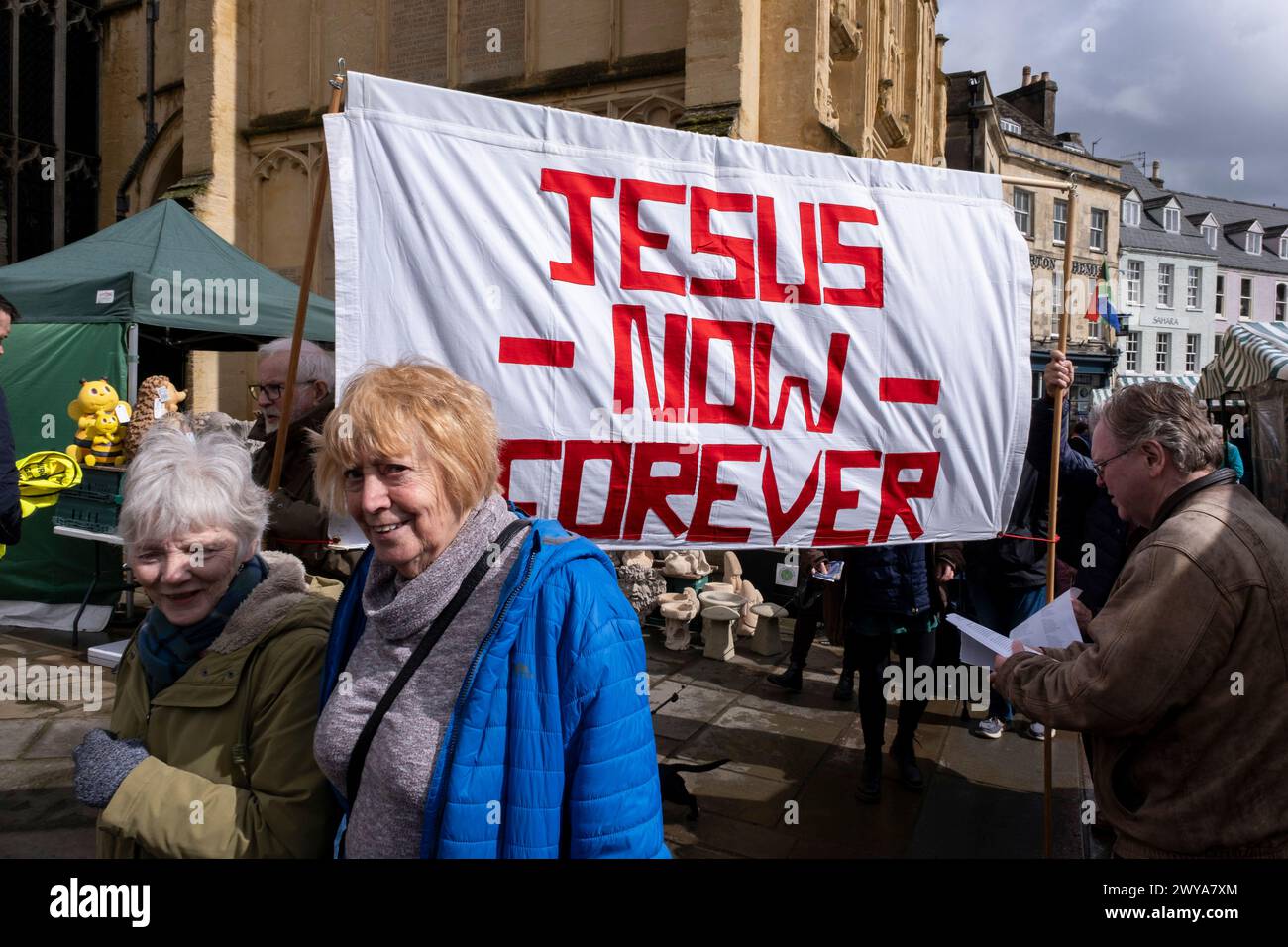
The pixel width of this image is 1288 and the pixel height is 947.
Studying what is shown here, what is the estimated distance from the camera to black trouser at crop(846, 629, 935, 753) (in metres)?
4.21

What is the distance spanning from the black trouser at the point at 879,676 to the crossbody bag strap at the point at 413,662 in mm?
3176

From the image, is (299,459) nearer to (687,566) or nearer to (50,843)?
(50,843)

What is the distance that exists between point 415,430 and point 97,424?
649 cm

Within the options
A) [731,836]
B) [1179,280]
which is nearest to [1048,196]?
[1179,280]

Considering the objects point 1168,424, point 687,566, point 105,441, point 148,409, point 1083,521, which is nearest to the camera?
point 1168,424

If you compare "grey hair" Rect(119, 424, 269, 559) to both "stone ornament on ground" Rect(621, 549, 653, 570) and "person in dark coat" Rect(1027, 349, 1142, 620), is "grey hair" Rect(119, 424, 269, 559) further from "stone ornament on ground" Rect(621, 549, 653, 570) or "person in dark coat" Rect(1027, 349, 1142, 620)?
"stone ornament on ground" Rect(621, 549, 653, 570)

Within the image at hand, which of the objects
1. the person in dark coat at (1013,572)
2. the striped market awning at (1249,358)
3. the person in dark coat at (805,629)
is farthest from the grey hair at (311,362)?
the striped market awning at (1249,358)

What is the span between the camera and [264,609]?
170cm

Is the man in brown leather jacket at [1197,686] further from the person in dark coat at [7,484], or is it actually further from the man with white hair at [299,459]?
the person in dark coat at [7,484]

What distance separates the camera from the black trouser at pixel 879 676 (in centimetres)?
421

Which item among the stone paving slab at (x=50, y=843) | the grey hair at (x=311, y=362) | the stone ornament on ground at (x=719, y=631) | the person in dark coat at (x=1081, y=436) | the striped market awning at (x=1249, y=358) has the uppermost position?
the striped market awning at (x=1249, y=358)

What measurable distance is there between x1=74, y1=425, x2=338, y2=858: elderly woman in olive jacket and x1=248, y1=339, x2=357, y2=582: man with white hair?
1.17 metres
